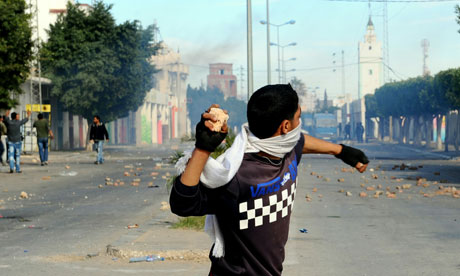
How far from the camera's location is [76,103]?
47.1 meters

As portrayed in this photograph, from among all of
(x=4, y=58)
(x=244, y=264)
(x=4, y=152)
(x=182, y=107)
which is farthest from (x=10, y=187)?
(x=182, y=107)

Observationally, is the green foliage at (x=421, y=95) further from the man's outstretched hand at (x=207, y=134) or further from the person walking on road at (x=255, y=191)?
the man's outstretched hand at (x=207, y=134)

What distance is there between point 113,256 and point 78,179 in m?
14.4

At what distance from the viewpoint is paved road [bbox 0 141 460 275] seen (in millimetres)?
8258

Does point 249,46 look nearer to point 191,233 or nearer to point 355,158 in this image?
point 191,233

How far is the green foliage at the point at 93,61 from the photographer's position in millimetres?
46906

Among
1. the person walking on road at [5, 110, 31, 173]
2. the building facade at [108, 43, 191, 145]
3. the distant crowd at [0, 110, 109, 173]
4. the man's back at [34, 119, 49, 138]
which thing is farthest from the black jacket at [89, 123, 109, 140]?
the building facade at [108, 43, 191, 145]

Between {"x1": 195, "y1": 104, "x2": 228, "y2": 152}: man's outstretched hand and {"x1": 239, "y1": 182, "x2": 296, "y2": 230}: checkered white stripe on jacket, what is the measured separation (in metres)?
0.43

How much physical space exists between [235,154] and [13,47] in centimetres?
2565

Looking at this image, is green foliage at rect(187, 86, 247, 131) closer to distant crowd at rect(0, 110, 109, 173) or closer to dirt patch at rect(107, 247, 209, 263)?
distant crowd at rect(0, 110, 109, 173)

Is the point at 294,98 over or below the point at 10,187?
over

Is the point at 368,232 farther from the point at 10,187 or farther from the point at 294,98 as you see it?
the point at 10,187

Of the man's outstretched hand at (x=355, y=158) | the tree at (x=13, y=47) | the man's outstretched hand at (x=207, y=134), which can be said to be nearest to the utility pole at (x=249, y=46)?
the tree at (x=13, y=47)

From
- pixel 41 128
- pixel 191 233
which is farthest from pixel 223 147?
pixel 41 128
